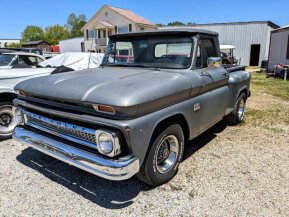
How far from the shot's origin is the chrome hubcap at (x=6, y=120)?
5121 millimetres

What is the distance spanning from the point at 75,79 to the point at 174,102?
1.29 meters

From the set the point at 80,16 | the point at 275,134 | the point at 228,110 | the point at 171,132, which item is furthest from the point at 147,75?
the point at 80,16

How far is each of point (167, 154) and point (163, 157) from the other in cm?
9

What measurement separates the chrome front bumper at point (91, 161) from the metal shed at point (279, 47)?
57.2 ft

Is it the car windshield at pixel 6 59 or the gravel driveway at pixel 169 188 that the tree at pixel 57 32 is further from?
the gravel driveway at pixel 169 188

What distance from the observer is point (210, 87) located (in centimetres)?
407

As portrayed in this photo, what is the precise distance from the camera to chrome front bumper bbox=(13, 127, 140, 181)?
2.64 m

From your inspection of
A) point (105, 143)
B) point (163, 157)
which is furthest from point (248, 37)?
point (105, 143)

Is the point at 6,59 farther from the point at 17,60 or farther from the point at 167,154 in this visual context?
the point at 167,154

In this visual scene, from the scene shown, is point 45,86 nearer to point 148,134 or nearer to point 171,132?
point 148,134

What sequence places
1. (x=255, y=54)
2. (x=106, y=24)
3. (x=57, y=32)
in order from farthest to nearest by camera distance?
(x=57, y=32) < (x=106, y=24) < (x=255, y=54)

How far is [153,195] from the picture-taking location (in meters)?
3.21

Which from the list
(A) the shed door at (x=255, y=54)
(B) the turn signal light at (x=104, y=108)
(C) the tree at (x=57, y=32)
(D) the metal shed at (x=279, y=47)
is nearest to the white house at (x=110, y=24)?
(A) the shed door at (x=255, y=54)

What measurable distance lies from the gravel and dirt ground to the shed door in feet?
85.0
